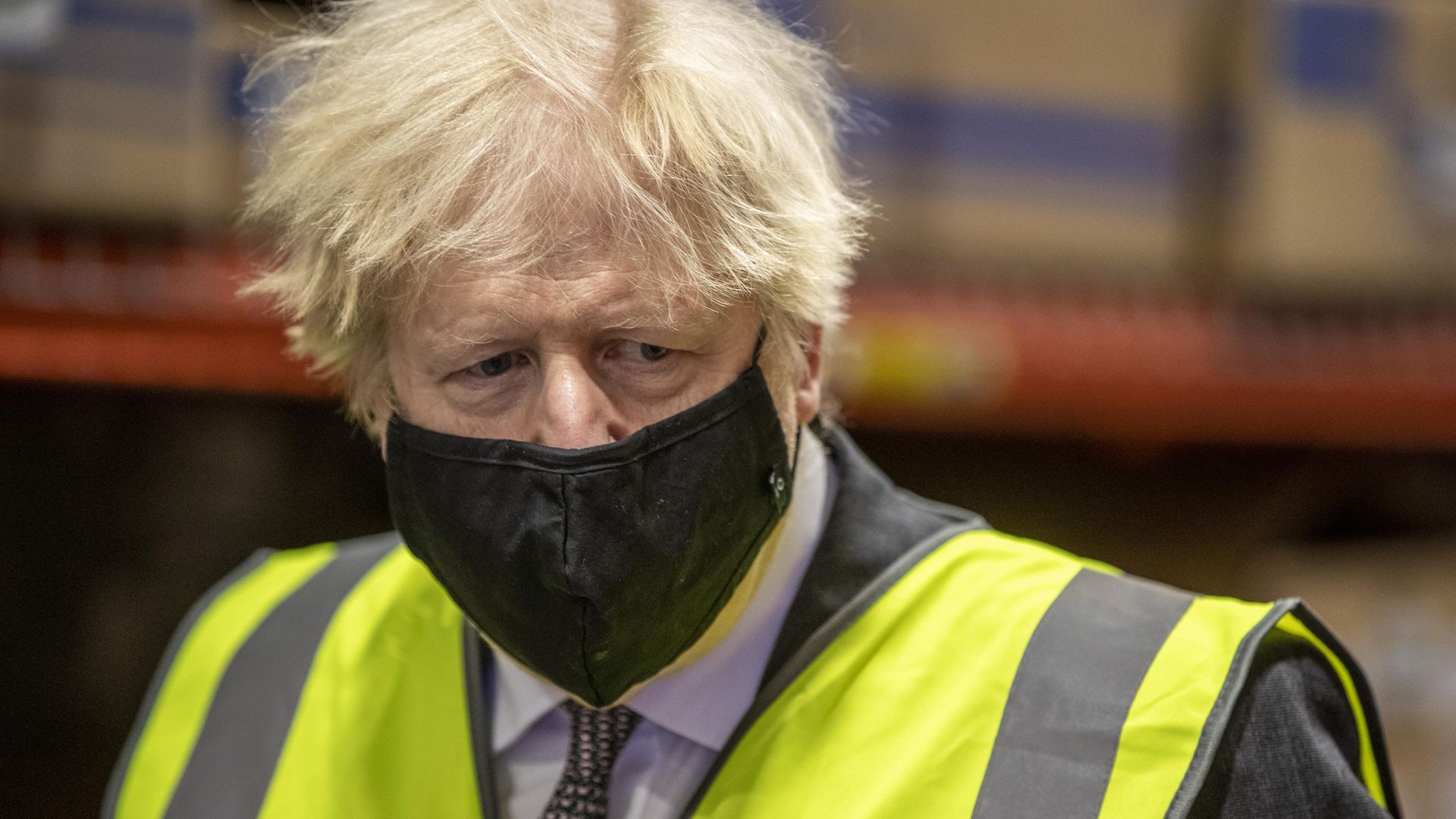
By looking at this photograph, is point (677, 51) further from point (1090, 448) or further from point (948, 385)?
point (1090, 448)

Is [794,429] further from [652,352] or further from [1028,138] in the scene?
[1028,138]

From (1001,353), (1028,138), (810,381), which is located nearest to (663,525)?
(810,381)

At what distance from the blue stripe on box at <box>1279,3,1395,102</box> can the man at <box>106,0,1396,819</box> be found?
63.6 inches

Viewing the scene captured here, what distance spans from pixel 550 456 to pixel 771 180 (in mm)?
342

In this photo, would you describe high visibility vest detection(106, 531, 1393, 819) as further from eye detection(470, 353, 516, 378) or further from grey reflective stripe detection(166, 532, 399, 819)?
eye detection(470, 353, 516, 378)

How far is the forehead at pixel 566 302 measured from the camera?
1.05m

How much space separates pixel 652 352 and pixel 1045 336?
4.86 feet

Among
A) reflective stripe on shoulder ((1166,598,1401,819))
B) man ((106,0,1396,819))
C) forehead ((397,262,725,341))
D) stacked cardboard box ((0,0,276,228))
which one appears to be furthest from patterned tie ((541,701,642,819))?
stacked cardboard box ((0,0,276,228))

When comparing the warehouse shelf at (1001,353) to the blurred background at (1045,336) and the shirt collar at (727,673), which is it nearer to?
the blurred background at (1045,336)

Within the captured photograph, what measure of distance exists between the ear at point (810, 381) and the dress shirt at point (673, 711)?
2.3 inches

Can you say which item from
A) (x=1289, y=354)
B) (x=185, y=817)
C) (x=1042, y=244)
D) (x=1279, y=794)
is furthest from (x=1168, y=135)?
(x=185, y=817)

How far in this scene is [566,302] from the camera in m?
1.05

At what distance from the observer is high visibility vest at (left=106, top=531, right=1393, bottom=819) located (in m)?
1.08

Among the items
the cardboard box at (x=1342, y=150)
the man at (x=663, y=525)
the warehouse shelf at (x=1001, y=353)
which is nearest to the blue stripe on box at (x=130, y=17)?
the warehouse shelf at (x=1001, y=353)
